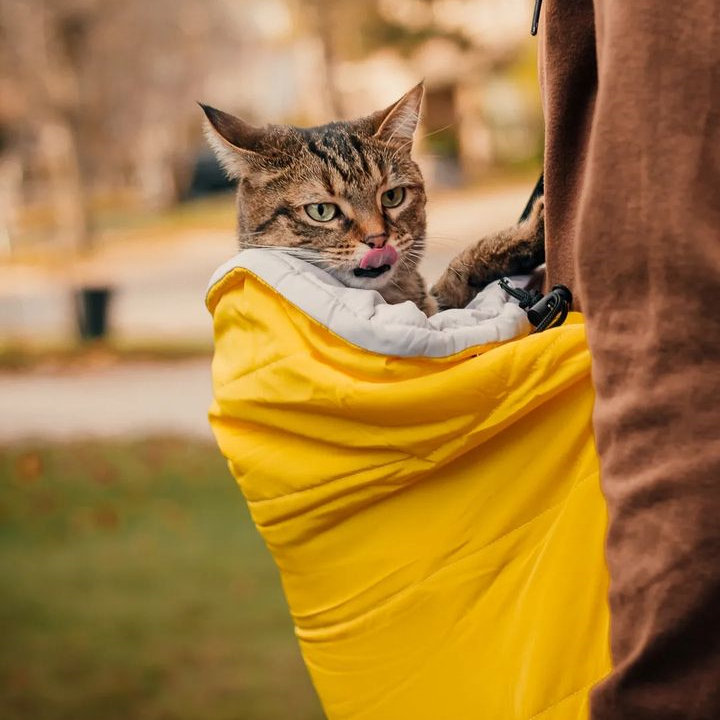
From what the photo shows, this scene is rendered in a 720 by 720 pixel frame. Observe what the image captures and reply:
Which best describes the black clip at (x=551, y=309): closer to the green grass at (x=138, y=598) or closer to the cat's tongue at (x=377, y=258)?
the cat's tongue at (x=377, y=258)

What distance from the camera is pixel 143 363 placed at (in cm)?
718

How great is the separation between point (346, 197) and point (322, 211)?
50 mm

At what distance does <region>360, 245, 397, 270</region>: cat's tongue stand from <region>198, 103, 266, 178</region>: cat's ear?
11.6 inches

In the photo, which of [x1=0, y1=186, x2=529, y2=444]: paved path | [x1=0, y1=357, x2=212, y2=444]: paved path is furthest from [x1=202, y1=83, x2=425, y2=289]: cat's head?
[x1=0, y1=357, x2=212, y2=444]: paved path

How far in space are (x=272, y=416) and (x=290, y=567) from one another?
0.21 metres

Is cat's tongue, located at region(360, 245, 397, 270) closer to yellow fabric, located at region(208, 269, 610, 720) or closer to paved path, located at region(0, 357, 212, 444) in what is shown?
yellow fabric, located at region(208, 269, 610, 720)

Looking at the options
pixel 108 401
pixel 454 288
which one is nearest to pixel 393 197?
pixel 454 288

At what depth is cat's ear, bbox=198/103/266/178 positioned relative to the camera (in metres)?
1.64

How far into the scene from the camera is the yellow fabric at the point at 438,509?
3.42 feet

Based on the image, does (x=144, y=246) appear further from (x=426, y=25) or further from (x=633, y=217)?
(x=633, y=217)

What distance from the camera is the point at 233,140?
5.47 feet

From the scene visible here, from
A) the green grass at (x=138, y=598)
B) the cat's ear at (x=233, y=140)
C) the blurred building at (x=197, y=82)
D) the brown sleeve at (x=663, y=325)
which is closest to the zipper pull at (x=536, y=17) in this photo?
the brown sleeve at (x=663, y=325)

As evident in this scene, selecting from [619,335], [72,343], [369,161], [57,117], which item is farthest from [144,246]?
[619,335]

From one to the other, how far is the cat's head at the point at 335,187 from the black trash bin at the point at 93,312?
20.2ft
